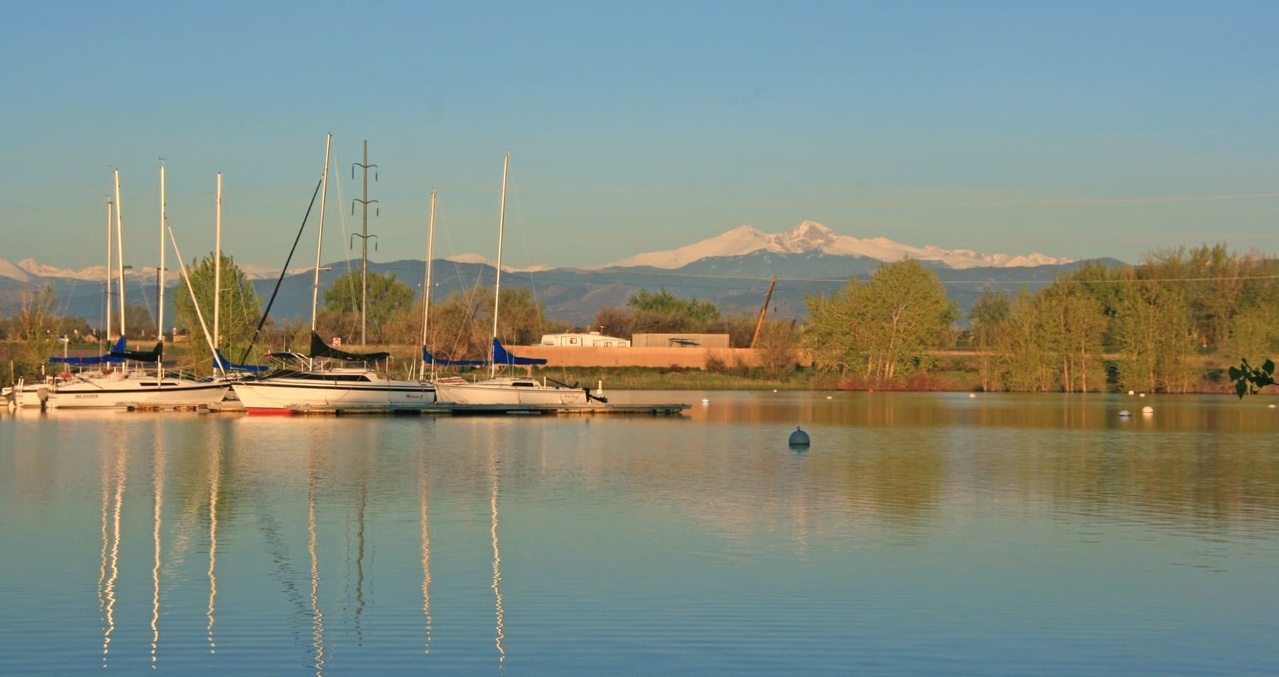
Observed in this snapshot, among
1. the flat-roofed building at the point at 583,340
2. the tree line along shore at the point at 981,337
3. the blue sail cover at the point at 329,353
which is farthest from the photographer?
the flat-roofed building at the point at 583,340

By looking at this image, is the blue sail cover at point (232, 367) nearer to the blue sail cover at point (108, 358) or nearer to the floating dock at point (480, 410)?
the floating dock at point (480, 410)

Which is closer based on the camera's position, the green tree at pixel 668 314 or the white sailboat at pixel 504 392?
the white sailboat at pixel 504 392

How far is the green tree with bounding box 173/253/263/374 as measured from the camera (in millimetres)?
69812

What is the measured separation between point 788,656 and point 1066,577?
581cm

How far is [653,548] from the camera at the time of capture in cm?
1866

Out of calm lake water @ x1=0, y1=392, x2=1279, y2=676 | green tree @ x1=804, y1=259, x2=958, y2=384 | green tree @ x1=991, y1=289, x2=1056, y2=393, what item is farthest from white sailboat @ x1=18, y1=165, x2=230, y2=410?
green tree @ x1=991, y1=289, x2=1056, y2=393

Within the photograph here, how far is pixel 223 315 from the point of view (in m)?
72.8

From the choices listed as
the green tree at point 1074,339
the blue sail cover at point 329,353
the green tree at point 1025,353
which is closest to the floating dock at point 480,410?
the blue sail cover at point 329,353

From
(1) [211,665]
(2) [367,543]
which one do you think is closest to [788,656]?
(1) [211,665]

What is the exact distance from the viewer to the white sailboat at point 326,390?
53594 millimetres

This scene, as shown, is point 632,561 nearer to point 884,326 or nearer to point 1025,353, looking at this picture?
point 1025,353

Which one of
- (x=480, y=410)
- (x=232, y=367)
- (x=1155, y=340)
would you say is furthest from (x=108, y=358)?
(x=1155, y=340)

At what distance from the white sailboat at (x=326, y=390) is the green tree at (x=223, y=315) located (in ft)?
29.0

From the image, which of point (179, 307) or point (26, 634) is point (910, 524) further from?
point (179, 307)
